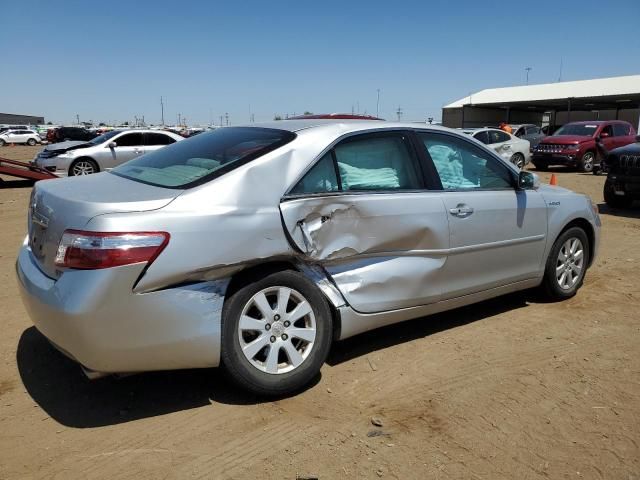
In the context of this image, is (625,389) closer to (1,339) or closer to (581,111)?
(1,339)

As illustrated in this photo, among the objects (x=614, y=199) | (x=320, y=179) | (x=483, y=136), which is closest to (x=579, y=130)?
(x=483, y=136)

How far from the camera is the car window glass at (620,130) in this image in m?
20.2

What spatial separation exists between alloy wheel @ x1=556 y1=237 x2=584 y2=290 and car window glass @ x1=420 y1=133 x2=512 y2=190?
0.98m

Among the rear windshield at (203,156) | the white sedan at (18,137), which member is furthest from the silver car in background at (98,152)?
the white sedan at (18,137)

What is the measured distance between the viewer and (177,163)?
3.68m

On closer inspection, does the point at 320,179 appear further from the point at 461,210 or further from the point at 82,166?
the point at 82,166

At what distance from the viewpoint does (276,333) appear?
3.26m

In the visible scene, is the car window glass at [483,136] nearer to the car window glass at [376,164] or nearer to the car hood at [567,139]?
the car hood at [567,139]

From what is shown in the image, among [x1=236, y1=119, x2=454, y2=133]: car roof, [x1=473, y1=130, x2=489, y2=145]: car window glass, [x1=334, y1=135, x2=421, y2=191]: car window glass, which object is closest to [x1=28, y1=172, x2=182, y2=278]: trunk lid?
[x1=236, y1=119, x2=454, y2=133]: car roof

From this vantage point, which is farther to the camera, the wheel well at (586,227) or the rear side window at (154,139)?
the rear side window at (154,139)

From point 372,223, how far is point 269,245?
0.79m

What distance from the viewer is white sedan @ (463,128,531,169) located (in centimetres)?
1799

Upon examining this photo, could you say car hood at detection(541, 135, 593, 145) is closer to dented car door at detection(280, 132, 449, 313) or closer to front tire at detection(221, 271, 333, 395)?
dented car door at detection(280, 132, 449, 313)

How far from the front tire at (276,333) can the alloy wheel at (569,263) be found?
8.58 ft
